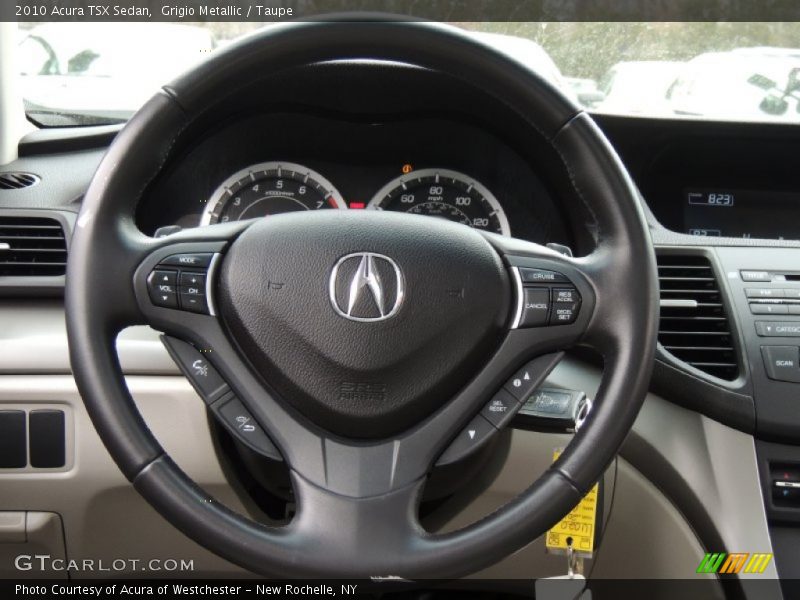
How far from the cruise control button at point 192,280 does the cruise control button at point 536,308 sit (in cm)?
39

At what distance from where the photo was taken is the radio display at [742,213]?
6.41 ft

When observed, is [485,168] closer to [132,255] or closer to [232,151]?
[232,151]

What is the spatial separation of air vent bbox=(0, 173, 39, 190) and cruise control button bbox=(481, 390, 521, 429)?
1039 mm

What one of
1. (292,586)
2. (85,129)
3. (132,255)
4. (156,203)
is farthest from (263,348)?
(85,129)

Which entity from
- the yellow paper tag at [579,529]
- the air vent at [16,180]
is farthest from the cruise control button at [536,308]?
the air vent at [16,180]

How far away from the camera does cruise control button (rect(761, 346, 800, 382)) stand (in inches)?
62.1

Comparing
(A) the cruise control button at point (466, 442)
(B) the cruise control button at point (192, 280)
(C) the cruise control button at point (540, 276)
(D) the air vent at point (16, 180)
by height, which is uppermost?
(C) the cruise control button at point (540, 276)

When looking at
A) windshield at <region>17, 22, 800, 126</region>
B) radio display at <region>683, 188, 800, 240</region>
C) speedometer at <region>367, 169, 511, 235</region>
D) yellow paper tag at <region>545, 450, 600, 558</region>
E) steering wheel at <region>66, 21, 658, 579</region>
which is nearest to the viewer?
steering wheel at <region>66, 21, 658, 579</region>

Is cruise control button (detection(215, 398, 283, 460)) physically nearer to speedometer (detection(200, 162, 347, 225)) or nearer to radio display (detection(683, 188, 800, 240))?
speedometer (detection(200, 162, 347, 225))

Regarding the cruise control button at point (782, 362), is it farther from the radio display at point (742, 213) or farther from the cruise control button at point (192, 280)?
the cruise control button at point (192, 280)

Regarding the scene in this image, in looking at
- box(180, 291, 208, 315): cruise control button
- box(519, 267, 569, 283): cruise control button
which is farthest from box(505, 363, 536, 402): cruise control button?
box(180, 291, 208, 315): cruise control button

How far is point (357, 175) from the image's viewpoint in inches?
68.1

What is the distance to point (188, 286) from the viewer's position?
3.96ft

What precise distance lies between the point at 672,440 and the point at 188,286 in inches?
32.2
